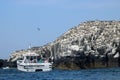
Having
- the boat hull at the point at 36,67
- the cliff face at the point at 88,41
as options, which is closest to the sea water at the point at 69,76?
the boat hull at the point at 36,67

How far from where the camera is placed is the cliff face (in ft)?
502

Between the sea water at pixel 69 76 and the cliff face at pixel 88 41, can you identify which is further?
the cliff face at pixel 88 41

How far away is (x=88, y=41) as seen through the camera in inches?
6171

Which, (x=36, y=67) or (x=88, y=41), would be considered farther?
(x=88, y=41)

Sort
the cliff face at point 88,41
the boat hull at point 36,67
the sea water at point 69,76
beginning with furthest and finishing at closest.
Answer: the cliff face at point 88,41, the boat hull at point 36,67, the sea water at point 69,76

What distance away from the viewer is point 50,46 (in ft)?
571

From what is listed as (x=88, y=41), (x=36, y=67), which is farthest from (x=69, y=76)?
(x=88, y=41)

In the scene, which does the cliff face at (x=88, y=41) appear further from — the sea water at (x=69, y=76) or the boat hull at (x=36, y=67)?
the sea water at (x=69, y=76)

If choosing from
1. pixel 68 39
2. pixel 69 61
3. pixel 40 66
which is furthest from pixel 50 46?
pixel 40 66

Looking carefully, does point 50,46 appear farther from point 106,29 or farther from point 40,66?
point 40,66

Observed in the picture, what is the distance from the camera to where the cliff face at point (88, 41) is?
153 metres

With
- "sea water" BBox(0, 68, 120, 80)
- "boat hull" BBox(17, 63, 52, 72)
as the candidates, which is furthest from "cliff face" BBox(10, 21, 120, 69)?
"sea water" BBox(0, 68, 120, 80)

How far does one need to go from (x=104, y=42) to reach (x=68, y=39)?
42.0 ft

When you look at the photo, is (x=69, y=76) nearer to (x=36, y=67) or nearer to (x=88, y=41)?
(x=36, y=67)
